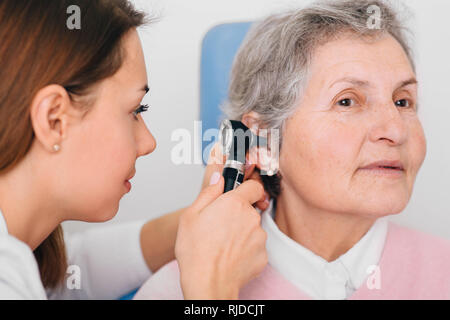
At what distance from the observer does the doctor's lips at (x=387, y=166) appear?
976 mm

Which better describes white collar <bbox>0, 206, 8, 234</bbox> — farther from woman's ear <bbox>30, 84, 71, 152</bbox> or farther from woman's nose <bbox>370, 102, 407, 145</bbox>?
woman's nose <bbox>370, 102, 407, 145</bbox>


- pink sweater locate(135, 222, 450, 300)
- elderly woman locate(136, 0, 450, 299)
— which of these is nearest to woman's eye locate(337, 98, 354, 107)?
elderly woman locate(136, 0, 450, 299)

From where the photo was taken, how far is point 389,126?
0.98m

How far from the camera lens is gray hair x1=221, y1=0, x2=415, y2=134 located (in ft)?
3.47

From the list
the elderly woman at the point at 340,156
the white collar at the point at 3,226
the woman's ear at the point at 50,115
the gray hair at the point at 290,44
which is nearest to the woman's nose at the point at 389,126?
the elderly woman at the point at 340,156

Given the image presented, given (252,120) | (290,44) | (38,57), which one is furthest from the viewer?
(252,120)

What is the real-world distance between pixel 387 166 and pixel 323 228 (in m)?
0.22

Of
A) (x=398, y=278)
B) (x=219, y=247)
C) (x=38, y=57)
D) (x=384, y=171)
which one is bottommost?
(x=398, y=278)

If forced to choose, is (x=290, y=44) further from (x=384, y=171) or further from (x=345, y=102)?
(x=384, y=171)

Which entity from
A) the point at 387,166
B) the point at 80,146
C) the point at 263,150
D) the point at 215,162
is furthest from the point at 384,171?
the point at 80,146

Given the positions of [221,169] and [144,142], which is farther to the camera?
[221,169]

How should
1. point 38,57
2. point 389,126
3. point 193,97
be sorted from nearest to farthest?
point 38,57 → point 389,126 → point 193,97

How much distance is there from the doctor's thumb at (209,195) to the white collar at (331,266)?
226 millimetres

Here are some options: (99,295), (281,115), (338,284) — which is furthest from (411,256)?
(99,295)
